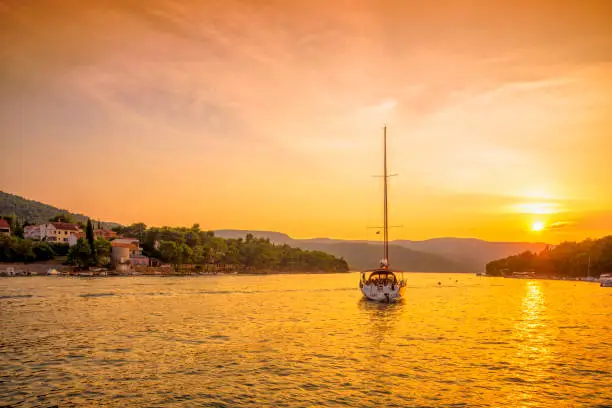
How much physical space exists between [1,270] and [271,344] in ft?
624

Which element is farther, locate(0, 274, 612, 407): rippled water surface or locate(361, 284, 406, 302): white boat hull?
locate(361, 284, 406, 302): white boat hull

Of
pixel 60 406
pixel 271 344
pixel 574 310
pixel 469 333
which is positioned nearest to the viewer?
pixel 60 406

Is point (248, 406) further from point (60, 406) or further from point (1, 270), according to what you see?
point (1, 270)

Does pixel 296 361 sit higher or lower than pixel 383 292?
lower

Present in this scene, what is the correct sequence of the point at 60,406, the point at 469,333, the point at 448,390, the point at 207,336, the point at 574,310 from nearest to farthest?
the point at 60,406, the point at 448,390, the point at 207,336, the point at 469,333, the point at 574,310

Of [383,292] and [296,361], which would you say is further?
[383,292]

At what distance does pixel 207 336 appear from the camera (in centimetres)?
4509

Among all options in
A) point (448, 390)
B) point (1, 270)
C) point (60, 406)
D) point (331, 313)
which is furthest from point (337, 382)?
point (1, 270)

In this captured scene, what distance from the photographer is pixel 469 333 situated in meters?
50.6

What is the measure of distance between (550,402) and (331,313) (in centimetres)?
4526

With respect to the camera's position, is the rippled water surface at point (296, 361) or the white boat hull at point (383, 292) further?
the white boat hull at point (383, 292)

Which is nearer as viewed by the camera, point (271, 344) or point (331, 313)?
point (271, 344)

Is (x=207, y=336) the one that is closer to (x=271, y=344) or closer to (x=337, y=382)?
(x=271, y=344)

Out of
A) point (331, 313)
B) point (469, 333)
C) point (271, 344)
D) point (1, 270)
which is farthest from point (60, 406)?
point (1, 270)
